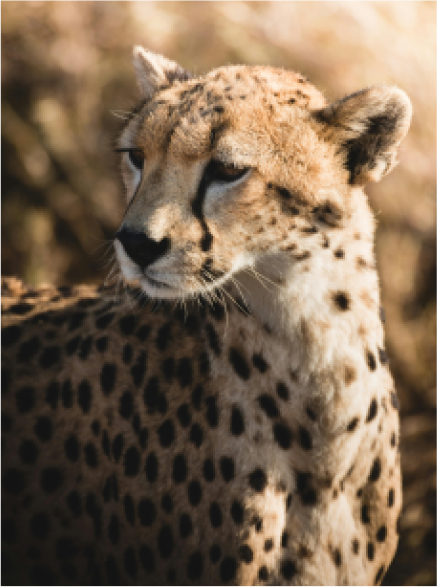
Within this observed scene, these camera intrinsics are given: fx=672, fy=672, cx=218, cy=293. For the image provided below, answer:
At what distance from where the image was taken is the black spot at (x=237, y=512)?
1.45 metres

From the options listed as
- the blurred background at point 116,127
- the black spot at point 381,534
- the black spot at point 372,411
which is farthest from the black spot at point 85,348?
the blurred background at point 116,127

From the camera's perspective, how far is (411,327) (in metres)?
3.17

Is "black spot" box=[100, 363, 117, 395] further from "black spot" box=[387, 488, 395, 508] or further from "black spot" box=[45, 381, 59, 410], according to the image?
"black spot" box=[387, 488, 395, 508]

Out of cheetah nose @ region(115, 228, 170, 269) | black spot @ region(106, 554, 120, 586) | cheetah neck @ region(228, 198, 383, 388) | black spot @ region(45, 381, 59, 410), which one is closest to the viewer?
cheetah nose @ region(115, 228, 170, 269)

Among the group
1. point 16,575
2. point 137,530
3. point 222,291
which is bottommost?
point 16,575

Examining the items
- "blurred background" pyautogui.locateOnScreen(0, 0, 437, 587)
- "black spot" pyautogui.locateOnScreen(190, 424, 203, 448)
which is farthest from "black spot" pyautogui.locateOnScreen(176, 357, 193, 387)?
"blurred background" pyautogui.locateOnScreen(0, 0, 437, 587)

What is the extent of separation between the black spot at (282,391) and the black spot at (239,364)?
0.07 metres

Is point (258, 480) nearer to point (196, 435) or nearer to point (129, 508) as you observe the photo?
point (196, 435)

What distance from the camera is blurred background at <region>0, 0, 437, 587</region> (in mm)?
3174

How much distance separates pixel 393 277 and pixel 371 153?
Answer: 6.14 feet

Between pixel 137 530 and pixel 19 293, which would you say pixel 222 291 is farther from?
pixel 19 293

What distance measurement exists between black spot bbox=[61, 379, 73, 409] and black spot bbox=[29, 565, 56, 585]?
463 mm

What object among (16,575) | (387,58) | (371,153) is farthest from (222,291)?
(387,58)

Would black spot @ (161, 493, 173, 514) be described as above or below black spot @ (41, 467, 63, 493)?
above
